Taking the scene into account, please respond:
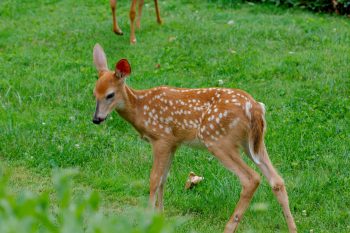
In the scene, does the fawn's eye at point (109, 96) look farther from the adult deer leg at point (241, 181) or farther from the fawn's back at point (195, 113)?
the adult deer leg at point (241, 181)

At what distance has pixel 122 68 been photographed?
660 cm

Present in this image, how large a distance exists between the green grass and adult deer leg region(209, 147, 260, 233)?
18 cm

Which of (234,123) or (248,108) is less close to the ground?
(248,108)

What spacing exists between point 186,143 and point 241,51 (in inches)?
186

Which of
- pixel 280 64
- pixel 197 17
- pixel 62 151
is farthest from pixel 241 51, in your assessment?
pixel 62 151

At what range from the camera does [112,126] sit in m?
8.48

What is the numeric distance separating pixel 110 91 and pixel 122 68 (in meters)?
0.22

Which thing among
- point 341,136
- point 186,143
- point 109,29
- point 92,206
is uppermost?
point 92,206

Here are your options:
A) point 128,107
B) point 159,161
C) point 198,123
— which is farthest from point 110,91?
point 198,123

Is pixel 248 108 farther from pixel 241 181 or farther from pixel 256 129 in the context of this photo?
pixel 241 181

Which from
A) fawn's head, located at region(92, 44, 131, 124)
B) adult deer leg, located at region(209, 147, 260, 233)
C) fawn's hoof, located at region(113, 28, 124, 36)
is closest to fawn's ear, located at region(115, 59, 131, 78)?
fawn's head, located at region(92, 44, 131, 124)

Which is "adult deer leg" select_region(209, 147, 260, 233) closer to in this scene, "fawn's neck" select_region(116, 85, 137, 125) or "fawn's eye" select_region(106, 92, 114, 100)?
"fawn's neck" select_region(116, 85, 137, 125)

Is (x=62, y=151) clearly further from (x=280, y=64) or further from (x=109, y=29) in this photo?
(x=109, y=29)

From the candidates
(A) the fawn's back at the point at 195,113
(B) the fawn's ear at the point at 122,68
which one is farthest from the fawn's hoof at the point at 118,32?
(B) the fawn's ear at the point at 122,68
